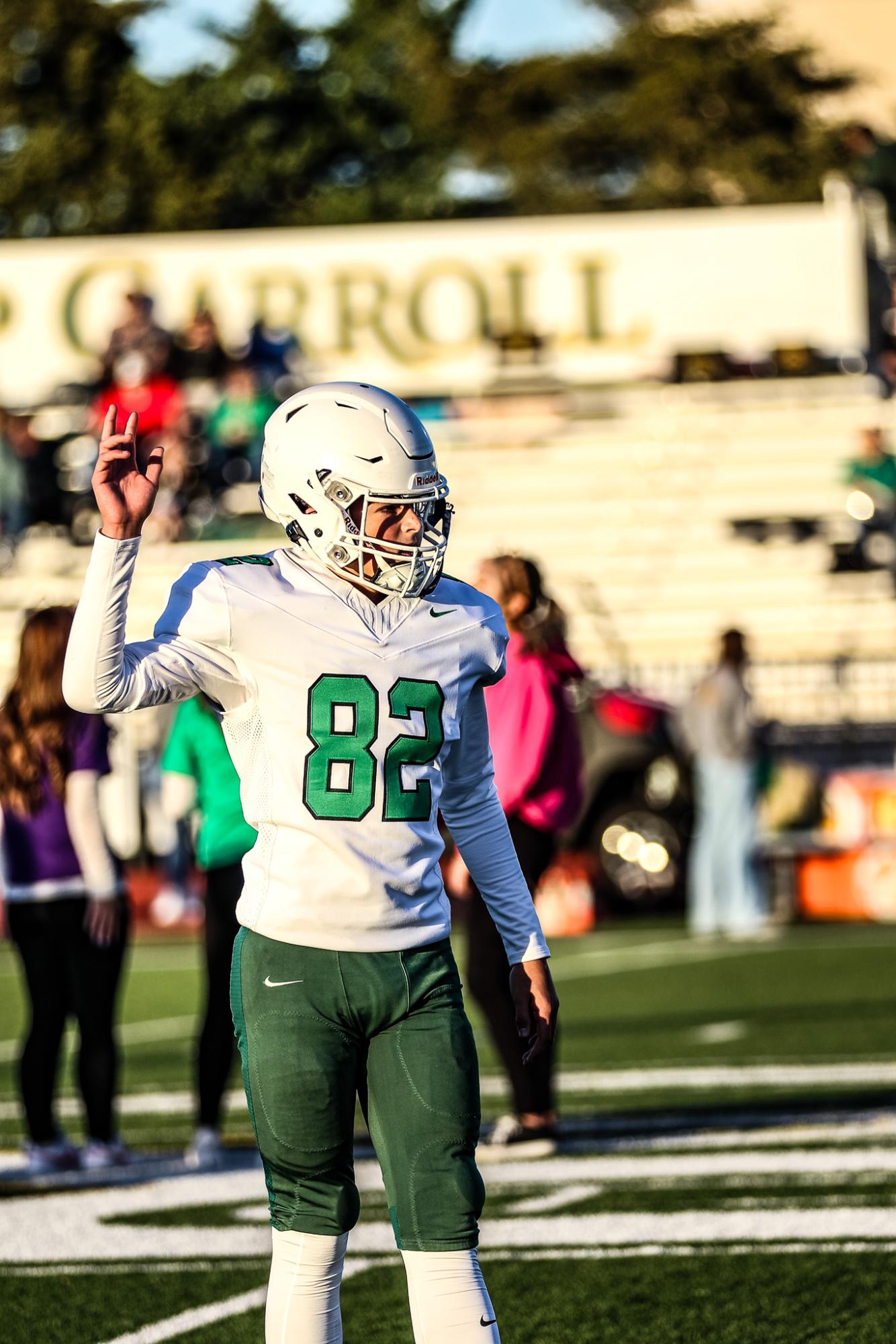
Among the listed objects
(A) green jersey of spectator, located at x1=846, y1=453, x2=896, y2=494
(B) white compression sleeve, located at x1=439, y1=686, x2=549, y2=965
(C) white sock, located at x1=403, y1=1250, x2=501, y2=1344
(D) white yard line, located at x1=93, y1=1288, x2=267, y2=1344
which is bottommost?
(D) white yard line, located at x1=93, y1=1288, x2=267, y2=1344

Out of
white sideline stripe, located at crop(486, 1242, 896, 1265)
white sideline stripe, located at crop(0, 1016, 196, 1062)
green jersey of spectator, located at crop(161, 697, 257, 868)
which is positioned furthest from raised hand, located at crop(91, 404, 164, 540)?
white sideline stripe, located at crop(0, 1016, 196, 1062)

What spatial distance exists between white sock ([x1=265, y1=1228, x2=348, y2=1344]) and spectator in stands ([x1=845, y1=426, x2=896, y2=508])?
1775 centimetres

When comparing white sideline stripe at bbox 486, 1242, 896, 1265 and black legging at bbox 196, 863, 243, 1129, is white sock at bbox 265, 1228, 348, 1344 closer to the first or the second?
white sideline stripe at bbox 486, 1242, 896, 1265

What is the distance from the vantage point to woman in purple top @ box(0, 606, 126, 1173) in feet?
23.9

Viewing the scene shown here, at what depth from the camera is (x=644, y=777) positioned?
16.8 metres

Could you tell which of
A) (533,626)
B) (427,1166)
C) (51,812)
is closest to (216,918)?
(51,812)

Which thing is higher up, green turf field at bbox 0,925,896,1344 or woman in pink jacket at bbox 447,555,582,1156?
woman in pink jacket at bbox 447,555,582,1156

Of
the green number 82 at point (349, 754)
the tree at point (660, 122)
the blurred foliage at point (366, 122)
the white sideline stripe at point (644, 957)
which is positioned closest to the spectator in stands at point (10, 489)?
the white sideline stripe at point (644, 957)

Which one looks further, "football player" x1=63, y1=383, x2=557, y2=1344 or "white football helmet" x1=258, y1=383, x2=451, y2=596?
"white football helmet" x1=258, y1=383, x2=451, y2=596

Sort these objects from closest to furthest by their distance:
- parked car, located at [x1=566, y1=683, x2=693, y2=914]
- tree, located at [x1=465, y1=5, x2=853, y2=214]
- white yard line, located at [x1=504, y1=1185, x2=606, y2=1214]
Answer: white yard line, located at [x1=504, y1=1185, x2=606, y2=1214], parked car, located at [x1=566, y1=683, x2=693, y2=914], tree, located at [x1=465, y1=5, x2=853, y2=214]

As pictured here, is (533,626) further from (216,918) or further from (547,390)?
(547,390)

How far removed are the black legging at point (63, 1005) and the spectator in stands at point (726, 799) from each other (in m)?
8.43

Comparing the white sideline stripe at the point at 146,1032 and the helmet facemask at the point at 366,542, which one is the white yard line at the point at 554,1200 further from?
the white sideline stripe at the point at 146,1032

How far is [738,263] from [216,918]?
891 inches
